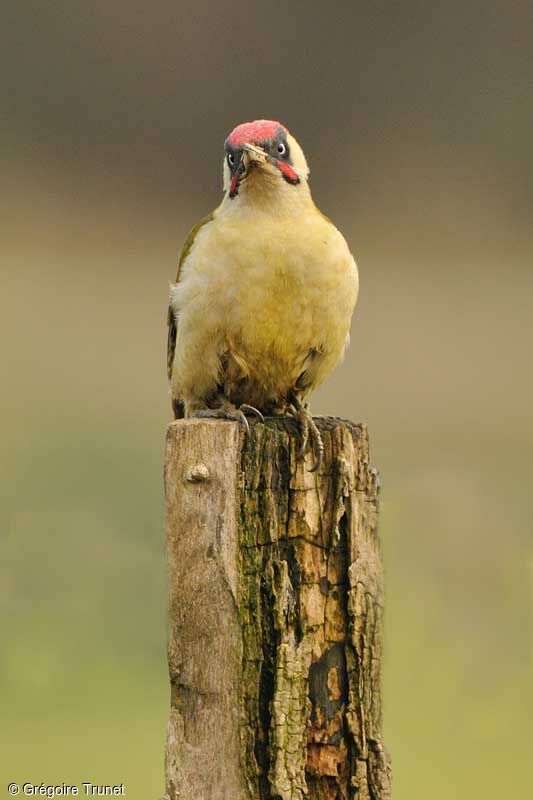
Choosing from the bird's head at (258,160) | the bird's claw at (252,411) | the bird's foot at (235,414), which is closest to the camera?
the bird's foot at (235,414)

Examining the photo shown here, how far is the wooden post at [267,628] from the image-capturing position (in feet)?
8.85

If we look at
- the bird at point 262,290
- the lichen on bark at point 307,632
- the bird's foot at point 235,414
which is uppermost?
the bird at point 262,290

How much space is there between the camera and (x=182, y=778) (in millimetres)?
2738

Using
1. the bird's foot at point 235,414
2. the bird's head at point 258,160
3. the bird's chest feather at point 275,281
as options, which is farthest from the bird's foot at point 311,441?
the bird's head at point 258,160

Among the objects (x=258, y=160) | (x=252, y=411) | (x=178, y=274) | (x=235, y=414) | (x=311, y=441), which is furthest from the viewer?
(x=178, y=274)

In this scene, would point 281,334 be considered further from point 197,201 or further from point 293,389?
point 197,201

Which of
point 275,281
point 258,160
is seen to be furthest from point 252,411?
point 258,160

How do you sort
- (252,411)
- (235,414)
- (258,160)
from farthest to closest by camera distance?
(258,160) < (252,411) < (235,414)

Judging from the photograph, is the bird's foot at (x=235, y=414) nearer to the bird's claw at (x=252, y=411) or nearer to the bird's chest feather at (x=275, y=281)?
the bird's claw at (x=252, y=411)

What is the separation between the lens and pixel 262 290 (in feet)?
11.4

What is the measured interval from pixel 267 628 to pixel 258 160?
4.76 ft

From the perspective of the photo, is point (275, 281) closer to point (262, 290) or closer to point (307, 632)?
point (262, 290)

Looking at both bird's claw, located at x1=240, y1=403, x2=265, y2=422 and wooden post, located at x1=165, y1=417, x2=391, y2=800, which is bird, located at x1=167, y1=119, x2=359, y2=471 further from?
wooden post, located at x1=165, y1=417, x2=391, y2=800

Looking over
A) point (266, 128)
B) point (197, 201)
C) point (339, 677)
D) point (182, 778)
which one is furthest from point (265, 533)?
point (197, 201)
